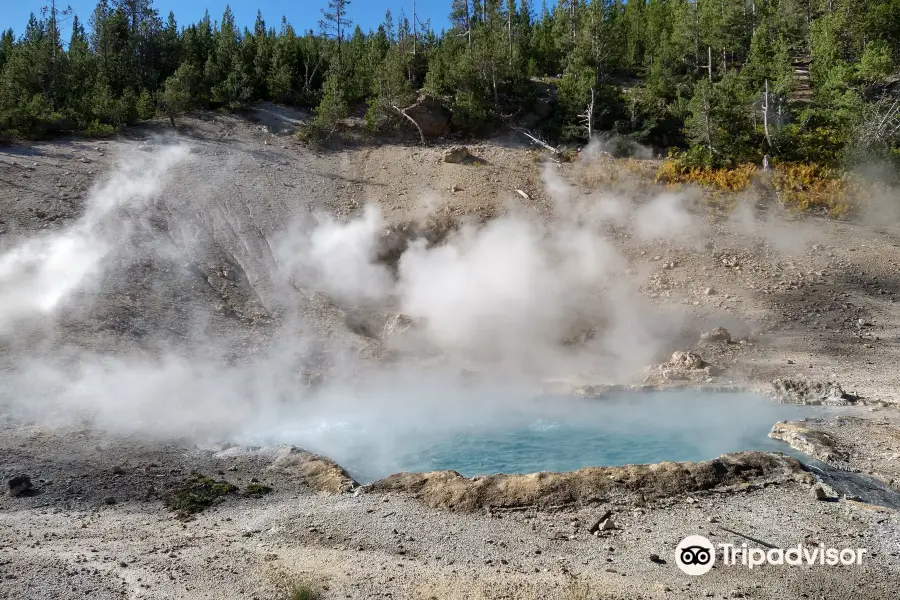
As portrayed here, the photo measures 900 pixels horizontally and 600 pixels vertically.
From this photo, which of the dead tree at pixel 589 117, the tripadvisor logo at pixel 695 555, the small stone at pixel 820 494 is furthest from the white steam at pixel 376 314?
the small stone at pixel 820 494

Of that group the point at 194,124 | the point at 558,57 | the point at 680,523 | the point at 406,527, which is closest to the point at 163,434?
the point at 406,527

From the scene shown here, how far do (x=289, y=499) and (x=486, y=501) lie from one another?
9.17 feet

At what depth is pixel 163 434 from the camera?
11359mm

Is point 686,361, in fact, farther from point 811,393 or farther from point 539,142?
point 539,142

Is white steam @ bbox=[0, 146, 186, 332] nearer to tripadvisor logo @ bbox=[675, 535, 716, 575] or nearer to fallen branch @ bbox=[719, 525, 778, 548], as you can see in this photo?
tripadvisor logo @ bbox=[675, 535, 716, 575]

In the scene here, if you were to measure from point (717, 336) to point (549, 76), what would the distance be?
2909 centimetres

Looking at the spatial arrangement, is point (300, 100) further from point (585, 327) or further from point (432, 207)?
point (585, 327)

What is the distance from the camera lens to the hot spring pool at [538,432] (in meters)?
10.9

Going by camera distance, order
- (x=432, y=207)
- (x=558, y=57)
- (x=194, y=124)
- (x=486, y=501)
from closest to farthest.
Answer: (x=486, y=501)
(x=432, y=207)
(x=194, y=124)
(x=558, y=57)

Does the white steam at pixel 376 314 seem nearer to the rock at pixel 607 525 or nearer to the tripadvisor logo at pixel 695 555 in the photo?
the rock at pixel 607 525

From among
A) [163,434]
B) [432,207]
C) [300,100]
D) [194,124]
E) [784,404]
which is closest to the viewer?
[163,434]

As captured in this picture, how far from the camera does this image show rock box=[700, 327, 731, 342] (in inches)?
653

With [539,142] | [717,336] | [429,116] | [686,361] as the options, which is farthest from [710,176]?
[429,116]

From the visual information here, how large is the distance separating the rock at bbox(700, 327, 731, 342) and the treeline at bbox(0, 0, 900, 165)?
12.2m
